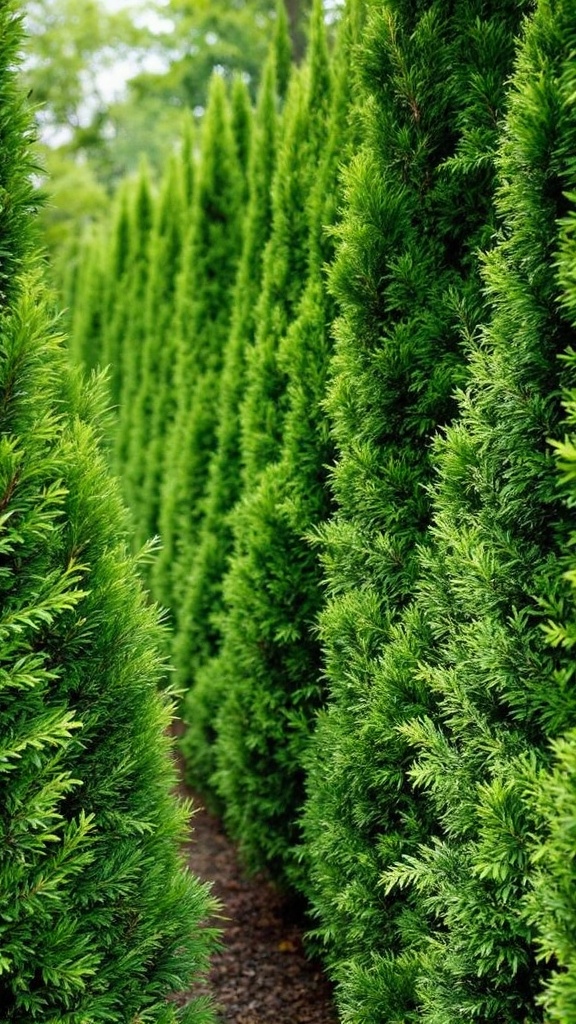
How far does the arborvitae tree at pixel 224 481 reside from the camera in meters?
5.40

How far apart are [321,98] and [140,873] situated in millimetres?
4012

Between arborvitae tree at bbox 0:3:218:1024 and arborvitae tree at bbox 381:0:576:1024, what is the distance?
2.58 feet

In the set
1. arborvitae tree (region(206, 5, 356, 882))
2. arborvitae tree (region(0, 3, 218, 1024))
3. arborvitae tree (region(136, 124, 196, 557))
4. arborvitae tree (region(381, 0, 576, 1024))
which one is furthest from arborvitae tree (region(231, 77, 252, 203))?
arborvitae tree (region(381, 0, 576, 1024))

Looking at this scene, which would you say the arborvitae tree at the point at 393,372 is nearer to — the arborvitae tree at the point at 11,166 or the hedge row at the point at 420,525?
the hedge row at the point at 420,525

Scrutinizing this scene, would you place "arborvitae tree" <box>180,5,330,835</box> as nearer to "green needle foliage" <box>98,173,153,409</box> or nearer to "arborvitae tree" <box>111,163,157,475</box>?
"arborvitae tree" <box>111,163,157,475</box>

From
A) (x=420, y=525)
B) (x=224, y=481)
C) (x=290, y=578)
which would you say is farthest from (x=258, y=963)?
(x=224, y=481)

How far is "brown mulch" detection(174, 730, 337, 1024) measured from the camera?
350cm

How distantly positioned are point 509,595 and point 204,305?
199 inches

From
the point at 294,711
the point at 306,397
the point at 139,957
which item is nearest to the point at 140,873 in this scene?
the point at 139,957

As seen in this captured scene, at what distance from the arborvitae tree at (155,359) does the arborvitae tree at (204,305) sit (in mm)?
1169

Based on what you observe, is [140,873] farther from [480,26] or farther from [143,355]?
[143,355]

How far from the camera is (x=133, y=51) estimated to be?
2791 cm

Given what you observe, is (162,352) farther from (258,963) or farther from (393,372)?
(258,963)

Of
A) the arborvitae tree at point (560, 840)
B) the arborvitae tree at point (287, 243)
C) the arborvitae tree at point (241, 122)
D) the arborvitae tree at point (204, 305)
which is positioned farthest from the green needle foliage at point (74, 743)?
the arborvitae tree at point (241, 122)
